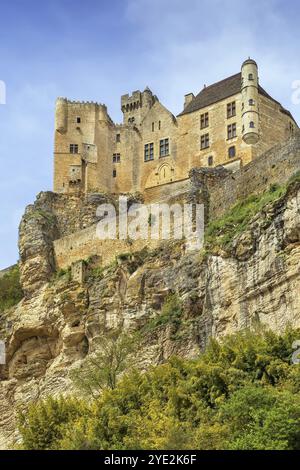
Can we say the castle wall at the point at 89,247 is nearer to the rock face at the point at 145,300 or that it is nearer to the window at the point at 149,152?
the rock face at the point at 145,300

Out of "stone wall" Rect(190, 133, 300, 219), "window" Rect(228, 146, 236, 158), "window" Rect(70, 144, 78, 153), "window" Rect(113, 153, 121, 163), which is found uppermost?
"window" Rect(70, 144, 78, 153)

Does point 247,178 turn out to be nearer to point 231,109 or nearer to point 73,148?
point 231,109

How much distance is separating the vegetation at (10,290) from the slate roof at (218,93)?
48.4 ft

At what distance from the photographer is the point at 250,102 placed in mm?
57438

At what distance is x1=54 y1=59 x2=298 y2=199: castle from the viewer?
189ft

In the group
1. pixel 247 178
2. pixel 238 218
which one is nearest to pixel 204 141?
pixel 247 178

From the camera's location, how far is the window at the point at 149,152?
62.1 m

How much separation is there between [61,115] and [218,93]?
1035 cm

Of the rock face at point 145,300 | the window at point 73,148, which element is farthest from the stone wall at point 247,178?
the window at point 73,148

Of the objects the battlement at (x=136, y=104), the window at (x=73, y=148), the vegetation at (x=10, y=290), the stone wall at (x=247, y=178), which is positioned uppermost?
the battlement at (x=136, y=104)

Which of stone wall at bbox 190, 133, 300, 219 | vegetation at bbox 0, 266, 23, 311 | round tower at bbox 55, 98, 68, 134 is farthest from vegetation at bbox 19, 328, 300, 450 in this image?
round tower at bbox 55, 98, 68, 134

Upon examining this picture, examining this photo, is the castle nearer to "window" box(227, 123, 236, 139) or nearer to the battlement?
"window" box(227, 123, 236, 139)
